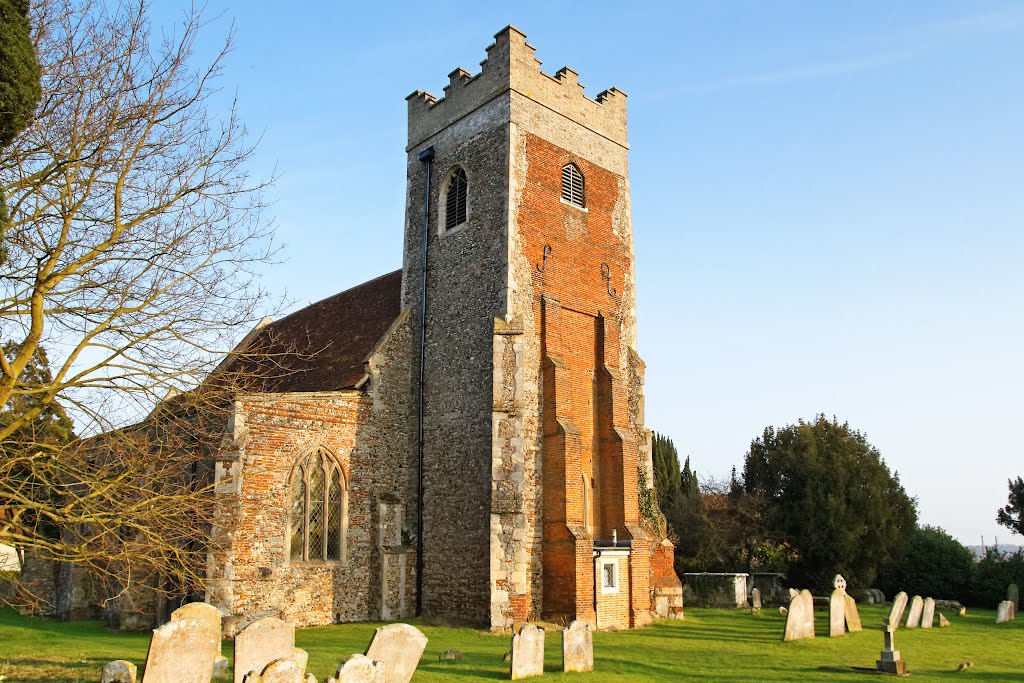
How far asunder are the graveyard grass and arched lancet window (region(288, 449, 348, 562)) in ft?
5.87

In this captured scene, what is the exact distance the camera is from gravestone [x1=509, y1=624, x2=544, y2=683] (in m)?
11.3

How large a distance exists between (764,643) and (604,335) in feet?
25.5

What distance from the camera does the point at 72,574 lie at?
2123 centimetres

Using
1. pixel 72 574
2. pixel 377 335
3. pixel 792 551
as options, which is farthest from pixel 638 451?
pixel 72 574

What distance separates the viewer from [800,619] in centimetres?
1664

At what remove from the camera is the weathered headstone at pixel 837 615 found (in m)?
17.1

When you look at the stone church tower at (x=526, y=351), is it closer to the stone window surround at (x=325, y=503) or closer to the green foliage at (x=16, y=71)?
the stone window surround at (x=325, y=503)

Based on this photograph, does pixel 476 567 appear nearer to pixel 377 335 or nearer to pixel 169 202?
pixel 377 335

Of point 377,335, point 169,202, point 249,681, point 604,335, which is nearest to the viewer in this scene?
point 249,681

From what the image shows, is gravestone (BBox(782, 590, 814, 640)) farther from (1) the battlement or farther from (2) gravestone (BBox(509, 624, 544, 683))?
(1) the battlement

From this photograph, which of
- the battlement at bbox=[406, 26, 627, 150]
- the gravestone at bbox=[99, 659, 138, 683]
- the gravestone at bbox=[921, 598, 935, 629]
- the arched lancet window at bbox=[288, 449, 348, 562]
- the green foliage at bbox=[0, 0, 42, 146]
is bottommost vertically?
the gravestone at bbox=[921, 598, 935, 629]

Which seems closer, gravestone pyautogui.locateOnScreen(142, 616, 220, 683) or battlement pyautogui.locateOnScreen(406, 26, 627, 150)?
gravestone pyautogui.locateOnScreen(142, 616, 220, 683)

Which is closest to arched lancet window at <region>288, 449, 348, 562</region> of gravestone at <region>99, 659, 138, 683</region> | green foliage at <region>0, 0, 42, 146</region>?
gravestone at <region>99, 659, 138, 683</region>

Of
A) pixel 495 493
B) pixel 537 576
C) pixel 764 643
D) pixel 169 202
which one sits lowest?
pixel 764 643
